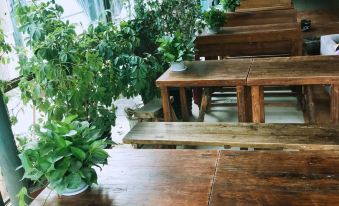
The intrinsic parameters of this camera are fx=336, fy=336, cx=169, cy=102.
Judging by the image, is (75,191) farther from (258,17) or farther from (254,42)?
(258,17)

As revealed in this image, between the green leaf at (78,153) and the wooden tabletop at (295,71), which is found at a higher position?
the green leaf at (78,153)

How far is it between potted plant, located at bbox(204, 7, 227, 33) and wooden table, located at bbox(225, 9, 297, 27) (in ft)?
2.45

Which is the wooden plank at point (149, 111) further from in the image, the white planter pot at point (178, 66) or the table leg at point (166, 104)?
the white planter pot at point (178, 66)

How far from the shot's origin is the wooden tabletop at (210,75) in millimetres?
2635

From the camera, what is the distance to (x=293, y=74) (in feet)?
8.31

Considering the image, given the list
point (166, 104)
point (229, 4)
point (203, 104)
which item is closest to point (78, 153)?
point (166, 104)

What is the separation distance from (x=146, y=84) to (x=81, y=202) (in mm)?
2067

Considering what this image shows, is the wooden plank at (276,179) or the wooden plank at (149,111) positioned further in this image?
the wooden plank at (149,111)

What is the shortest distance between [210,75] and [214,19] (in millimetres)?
1612

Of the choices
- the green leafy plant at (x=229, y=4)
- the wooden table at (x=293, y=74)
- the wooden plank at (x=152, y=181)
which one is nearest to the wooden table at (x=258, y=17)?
the green leafy plant at (x=229, y=4)

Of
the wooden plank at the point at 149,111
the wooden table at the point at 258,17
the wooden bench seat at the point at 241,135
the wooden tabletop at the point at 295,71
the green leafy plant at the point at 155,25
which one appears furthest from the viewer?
the wooden table at the point at 258,17

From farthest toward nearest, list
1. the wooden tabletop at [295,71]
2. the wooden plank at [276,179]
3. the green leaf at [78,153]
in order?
the wooden tabletop at [295,71] < the green leaf at [78,153] < the wooden plank at [276,179]

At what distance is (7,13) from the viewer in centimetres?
261

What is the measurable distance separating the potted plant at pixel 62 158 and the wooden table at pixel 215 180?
0.10m
